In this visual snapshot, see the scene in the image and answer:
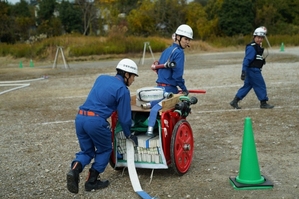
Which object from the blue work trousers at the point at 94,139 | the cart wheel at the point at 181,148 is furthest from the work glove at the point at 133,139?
the cart wheel at the point at 181,148

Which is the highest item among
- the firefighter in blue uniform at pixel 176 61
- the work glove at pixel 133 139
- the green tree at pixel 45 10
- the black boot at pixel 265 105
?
the green tree at pixel 45 10

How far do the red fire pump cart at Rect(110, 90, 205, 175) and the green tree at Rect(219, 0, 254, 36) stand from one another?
5369 centimetres

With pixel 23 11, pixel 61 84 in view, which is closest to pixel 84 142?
pixel 61 84

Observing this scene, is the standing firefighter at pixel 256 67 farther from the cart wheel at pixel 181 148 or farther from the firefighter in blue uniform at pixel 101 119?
the firefighter in blue uniform at pixel 101 119

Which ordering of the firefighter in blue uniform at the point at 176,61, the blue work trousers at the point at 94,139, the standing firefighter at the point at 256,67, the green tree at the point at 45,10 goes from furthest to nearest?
1. the green tree at the point at 45,10
2. the standing firefighter at the point at 256,67
3. the firefighter in blue uniform at the point at 176,61
4. the blue work trousers at the point at 94,139

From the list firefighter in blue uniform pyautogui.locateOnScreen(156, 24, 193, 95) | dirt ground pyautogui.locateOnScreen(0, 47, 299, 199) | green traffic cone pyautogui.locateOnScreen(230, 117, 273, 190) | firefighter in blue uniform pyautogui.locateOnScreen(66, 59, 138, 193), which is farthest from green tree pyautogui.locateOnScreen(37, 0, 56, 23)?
green traffic cone pyautogui.locateOnScreen(230, 117, 273, 190)

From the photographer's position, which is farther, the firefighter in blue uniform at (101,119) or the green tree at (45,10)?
the green tree at (45,10)

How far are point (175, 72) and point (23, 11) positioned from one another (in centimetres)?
7266

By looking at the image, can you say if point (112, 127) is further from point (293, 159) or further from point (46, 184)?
point (293, 159)

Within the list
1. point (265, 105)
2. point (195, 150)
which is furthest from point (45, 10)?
point (195, 150)

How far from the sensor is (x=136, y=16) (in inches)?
2462

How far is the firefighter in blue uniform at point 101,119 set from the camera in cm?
543

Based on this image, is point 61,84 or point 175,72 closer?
point 175,72

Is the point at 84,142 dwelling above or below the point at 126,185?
above
